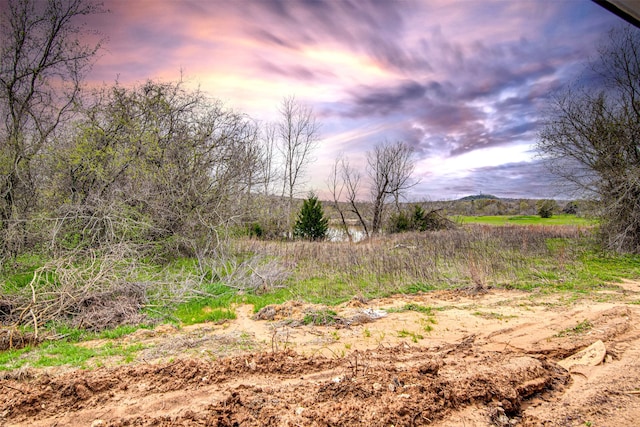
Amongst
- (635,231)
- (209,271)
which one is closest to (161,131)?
(209,271)

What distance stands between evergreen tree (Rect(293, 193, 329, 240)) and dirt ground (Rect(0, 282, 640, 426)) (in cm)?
2029

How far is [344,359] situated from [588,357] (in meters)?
3.01

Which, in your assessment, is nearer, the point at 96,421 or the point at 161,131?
the point at 96,421

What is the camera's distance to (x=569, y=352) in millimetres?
4277

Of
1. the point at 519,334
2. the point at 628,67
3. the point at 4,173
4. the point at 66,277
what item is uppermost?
the point at 628,67

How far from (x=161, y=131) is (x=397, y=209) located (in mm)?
23489

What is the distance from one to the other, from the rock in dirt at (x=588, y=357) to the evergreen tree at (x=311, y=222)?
22.1m

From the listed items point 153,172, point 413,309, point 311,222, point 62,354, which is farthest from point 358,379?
point 311,222

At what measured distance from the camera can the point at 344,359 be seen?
418cm

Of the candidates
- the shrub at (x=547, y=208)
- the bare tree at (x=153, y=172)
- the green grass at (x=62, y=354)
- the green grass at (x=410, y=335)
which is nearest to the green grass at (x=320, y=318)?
the green grass at (x=410, y=335)

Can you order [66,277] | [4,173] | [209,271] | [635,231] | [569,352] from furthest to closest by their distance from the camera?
[635,231] < [209,271] < [4,173] < [66,277] < [569,352]

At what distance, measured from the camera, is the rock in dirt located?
3.80 metres

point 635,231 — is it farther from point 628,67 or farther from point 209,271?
point 209,271

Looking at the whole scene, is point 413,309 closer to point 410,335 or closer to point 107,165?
point 410,335
